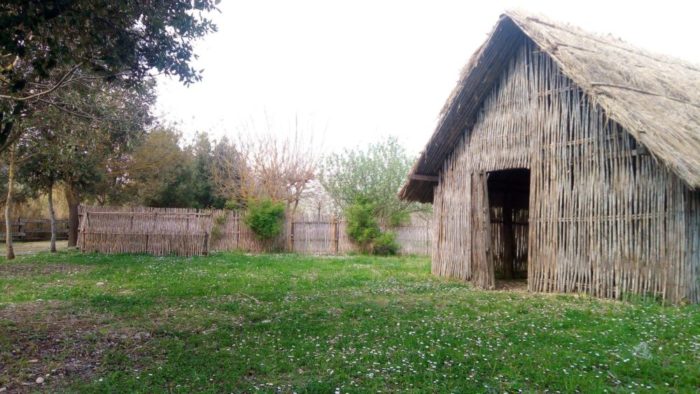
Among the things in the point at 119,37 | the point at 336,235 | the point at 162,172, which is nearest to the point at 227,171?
the point at 162,172

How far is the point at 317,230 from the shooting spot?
25.3m

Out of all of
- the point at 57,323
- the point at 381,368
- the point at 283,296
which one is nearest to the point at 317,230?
the point at 283,296

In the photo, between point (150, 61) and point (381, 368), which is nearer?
point (381, 368)

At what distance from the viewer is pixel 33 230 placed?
128 ft

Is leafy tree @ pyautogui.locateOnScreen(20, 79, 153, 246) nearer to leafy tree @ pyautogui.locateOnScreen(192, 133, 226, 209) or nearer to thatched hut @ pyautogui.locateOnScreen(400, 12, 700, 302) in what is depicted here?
thatched hut @ pyautogui.locateOnScreen(400, 12, 700, 302)

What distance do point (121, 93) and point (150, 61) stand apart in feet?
22.5

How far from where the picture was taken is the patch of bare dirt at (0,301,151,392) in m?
5.59

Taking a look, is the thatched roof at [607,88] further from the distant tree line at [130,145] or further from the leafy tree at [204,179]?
the leafy tree at [204,179]

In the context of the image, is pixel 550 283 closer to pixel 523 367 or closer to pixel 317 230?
pixel 523 367

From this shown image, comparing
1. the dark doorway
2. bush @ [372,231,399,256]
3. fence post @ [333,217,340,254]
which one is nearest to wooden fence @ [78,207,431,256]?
fence post @ [333,217,340,254]

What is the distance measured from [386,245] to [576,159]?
14111mm

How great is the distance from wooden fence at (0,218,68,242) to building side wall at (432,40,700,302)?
34.7m

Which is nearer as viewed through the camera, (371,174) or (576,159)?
(576,159)

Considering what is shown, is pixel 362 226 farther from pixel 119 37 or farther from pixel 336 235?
pixel 119 37
